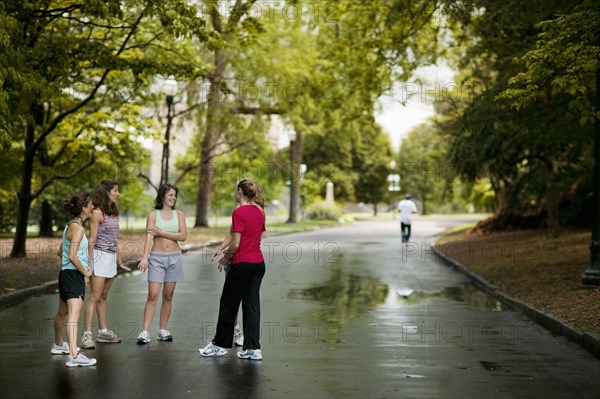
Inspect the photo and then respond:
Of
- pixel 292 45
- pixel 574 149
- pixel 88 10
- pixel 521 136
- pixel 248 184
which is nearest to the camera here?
pixel 248 184

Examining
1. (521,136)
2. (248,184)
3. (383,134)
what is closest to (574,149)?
(521,136)

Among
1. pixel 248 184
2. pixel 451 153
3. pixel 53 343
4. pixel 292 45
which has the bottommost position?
pixel 53 343

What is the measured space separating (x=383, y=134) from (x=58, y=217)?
71.3 meters

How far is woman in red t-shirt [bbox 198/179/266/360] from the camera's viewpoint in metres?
7.94

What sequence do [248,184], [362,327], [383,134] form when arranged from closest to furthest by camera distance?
[248,184]
[362,327]
[383,134]

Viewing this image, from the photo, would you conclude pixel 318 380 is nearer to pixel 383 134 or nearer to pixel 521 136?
pixel 521 136

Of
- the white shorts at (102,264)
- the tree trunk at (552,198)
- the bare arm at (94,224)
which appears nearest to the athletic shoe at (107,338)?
the white shorts at (102,264)

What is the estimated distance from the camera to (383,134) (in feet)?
329

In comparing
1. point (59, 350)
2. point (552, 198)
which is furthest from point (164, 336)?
point (552, 198)

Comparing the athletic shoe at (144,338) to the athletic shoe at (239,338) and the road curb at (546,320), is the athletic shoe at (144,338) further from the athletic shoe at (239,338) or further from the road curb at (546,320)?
the road curb at (546,320)

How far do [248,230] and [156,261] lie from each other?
1502mm

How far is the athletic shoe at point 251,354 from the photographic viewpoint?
7.98 metres

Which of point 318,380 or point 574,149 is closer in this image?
point 318,380

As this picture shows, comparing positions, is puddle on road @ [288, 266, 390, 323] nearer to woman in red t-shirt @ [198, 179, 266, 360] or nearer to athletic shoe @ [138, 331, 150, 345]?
athletic shoe @ [138, 331, 150, 345]
